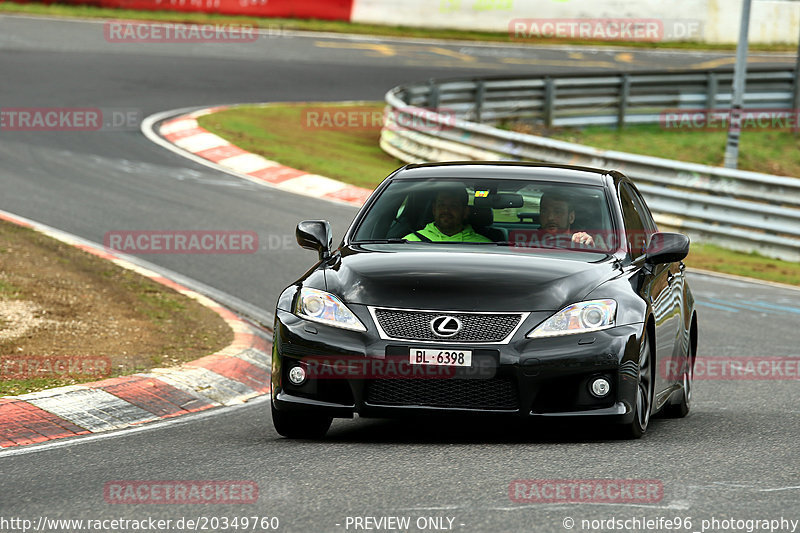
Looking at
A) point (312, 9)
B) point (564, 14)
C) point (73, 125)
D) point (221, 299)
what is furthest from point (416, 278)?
point (564, 14)

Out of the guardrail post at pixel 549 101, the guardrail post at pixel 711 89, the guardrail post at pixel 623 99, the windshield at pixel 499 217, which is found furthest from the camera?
the guardrail post at pixel 711 89

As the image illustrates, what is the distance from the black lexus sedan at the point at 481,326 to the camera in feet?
22.2

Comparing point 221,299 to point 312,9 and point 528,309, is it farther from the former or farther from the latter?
point 312,9

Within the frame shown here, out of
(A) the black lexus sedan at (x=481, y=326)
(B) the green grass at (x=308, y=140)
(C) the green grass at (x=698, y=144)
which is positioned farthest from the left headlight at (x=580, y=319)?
(C) the green grass at (x=698, y=144)

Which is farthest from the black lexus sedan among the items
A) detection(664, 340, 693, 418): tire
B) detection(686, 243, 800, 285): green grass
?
detection(686, 243, 800, 285): green grass

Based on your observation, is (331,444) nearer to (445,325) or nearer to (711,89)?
(445,325)

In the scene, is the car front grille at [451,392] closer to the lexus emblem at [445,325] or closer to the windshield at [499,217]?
the lexus emblem at [445,325]

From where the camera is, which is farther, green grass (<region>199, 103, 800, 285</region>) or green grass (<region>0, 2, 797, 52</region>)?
green grass (<region>0, 2, 797, 52</region>)

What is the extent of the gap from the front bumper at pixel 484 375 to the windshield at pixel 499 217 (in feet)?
3.58

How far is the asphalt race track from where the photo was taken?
5520 mm

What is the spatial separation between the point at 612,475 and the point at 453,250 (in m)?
1.93

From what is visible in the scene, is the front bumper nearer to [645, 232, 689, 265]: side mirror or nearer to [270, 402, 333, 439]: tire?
[270, 402, 333, 439]: tire

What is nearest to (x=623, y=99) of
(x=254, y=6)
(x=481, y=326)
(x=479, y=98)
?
(x=479, y=98)

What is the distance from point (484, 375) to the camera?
6.73 metres
